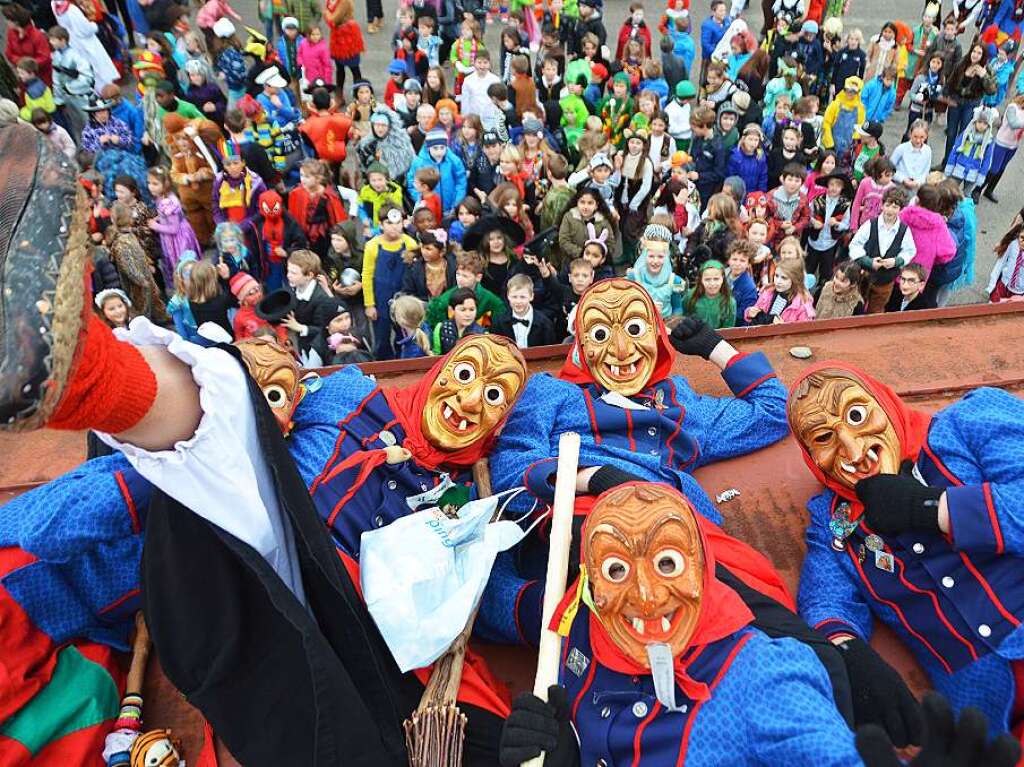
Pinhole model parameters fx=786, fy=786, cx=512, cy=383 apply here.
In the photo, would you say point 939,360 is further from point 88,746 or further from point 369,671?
point 88,746

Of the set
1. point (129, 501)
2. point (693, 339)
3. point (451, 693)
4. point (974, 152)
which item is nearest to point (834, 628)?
point (451, 693)

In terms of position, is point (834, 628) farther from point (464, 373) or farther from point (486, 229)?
point (486, 229)

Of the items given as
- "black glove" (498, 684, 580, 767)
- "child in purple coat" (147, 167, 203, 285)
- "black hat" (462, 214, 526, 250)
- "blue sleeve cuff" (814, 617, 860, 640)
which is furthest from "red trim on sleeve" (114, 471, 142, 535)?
"child in purple coat" (147, 167, 203, 285)

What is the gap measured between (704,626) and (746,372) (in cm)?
163

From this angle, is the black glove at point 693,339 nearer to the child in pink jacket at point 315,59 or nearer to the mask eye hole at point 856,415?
the mask eye hole at point 856,415

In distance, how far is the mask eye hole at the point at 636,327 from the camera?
3443mm

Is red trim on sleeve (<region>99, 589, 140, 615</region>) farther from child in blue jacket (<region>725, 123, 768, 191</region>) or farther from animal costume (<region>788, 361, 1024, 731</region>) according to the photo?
child in blue jacket (<region>725, 123, 768, 191</region>)

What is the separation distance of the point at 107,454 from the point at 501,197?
143 inches

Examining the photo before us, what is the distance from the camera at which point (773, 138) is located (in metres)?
7.19

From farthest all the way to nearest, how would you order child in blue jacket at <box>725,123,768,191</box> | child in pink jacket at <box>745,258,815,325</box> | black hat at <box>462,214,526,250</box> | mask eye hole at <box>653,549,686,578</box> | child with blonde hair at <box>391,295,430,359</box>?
child in blue jacket at <box>725,123,768,191</box>, black hat at <box>462,214,526,250</box>, child in pink jacket at <box>745,258,815,325</box>, child with blonde hair at <box>391,295,430,359</box>, mask eye hole at <box>653,549,686,578</box>

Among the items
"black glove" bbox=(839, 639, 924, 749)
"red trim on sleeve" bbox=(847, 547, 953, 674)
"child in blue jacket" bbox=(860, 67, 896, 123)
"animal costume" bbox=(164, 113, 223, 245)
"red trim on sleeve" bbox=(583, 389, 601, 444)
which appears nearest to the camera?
"black glove" bbox=(839, 639, 924, 749)

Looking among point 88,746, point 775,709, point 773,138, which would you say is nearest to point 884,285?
point 773,138

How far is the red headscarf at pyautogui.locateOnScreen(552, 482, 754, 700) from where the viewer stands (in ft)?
7.58

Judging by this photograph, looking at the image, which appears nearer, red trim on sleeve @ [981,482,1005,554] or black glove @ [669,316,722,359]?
red trim on sleeve @ [981,482,1005,554]
